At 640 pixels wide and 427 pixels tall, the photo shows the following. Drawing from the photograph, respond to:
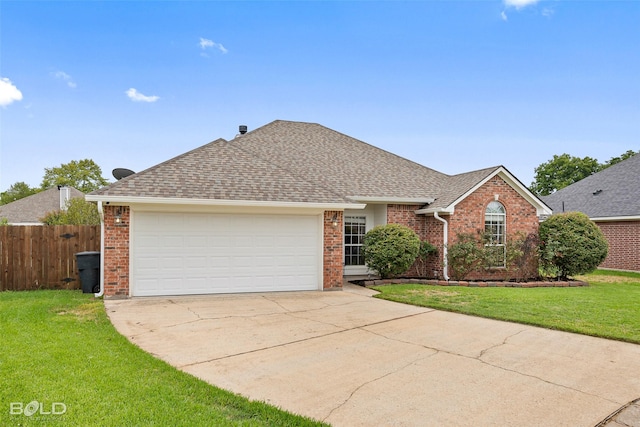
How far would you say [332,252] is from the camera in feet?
36.6

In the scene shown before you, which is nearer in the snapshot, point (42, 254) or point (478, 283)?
point (42, 254)

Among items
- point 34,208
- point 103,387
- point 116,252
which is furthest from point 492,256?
point 34,208

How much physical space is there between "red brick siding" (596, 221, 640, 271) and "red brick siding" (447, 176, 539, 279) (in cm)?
677

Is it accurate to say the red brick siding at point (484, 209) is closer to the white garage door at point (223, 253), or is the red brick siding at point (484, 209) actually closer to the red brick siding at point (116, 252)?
the white garage door at point (223, 253)

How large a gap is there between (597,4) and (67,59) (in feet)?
60.9

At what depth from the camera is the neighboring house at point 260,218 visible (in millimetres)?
9531

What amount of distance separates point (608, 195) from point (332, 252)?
55.4 feet

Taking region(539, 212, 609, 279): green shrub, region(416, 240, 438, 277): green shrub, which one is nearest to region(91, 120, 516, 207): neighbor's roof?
region(416, 240, 438, 277): green shrub

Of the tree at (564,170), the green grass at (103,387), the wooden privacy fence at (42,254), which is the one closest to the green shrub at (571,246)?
the green grass at (103,387)

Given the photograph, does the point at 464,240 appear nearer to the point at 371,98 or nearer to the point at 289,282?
the point at 289,282

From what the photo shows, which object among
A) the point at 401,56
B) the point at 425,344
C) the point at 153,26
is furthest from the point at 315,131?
the point at 425,344

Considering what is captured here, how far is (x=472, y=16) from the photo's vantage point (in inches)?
554

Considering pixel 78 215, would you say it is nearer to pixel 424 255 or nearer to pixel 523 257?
pixel 424 255

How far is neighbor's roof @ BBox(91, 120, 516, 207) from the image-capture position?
32.8 feet
